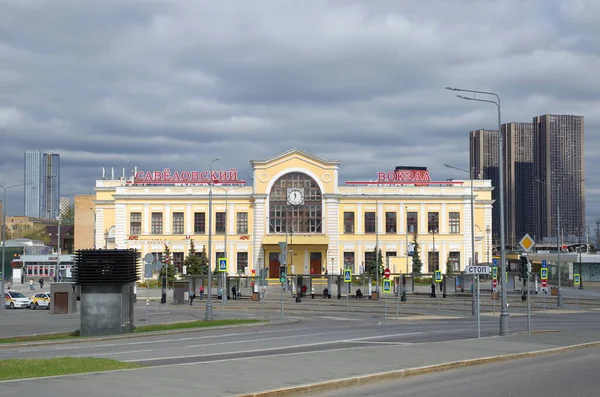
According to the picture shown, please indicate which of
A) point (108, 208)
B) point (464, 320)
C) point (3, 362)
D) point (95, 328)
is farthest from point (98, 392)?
point (108, 208)

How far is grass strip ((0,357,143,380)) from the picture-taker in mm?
17428

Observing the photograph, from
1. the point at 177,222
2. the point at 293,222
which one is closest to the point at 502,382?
the point at 293,222

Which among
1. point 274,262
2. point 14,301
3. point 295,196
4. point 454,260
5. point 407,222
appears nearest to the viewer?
point 14,301

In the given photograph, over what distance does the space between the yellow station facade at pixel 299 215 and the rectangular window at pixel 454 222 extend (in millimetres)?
132

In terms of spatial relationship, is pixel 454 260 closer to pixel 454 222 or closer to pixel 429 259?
pixel 429 259

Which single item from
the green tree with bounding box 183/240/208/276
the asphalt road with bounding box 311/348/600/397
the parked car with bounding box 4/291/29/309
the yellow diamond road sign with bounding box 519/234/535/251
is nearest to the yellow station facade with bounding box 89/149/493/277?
the green tree with bounding box 183/240/208/276

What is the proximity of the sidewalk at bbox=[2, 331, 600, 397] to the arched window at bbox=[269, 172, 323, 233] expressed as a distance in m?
76.1

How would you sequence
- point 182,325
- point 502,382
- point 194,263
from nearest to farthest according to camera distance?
1. point 502,382
2. point 182,325
3. point 194,263

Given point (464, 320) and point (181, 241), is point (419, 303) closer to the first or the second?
point (464, 320)

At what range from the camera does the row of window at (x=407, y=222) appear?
103688mm

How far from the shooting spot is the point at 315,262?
102 meters

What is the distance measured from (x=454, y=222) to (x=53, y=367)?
293ft

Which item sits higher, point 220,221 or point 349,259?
point 220,221

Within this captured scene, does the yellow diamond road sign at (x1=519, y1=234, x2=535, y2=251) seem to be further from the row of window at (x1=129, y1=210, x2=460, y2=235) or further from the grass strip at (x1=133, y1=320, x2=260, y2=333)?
the row of window at (x1=129, y1=210, x2=460, y2=235)
